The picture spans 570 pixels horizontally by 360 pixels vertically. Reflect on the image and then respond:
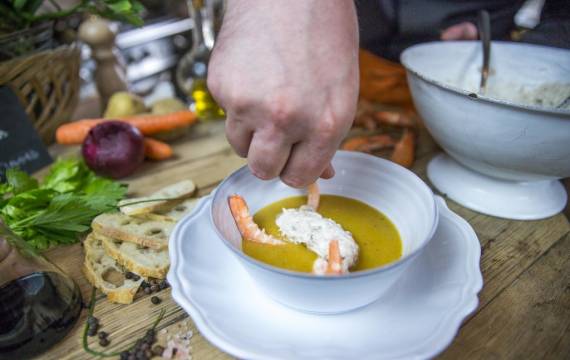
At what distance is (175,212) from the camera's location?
1272mm

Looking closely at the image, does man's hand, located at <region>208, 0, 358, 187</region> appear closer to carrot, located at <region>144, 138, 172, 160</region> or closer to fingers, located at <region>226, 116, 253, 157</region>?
fingers, located at <region>226, 116, 253, 157</region>

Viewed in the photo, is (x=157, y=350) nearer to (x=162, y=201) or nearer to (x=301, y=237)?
(x=301, y=237)

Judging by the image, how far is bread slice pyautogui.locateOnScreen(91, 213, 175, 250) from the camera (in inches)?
43.6

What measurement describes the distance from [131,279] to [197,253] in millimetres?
191

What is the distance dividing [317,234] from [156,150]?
89 centimetres

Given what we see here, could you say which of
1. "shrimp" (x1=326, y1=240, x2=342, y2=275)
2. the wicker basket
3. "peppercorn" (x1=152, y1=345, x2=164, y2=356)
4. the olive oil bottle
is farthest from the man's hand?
the olive oil bottle

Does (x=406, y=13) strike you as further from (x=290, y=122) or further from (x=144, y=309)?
(x=144, y=309)

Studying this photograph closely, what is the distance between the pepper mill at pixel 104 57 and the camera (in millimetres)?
1808

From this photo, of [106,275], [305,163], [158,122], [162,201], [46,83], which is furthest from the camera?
[158,122]

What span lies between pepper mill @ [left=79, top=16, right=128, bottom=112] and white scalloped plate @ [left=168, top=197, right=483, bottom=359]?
1.18m

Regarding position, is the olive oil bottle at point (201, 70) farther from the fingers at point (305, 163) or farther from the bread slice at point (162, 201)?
the fingers at point (305, 163)

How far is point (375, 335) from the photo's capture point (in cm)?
80

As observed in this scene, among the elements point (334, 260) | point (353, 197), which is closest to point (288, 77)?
point (334, 260)

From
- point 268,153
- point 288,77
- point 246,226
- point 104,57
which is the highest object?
point 288,77
